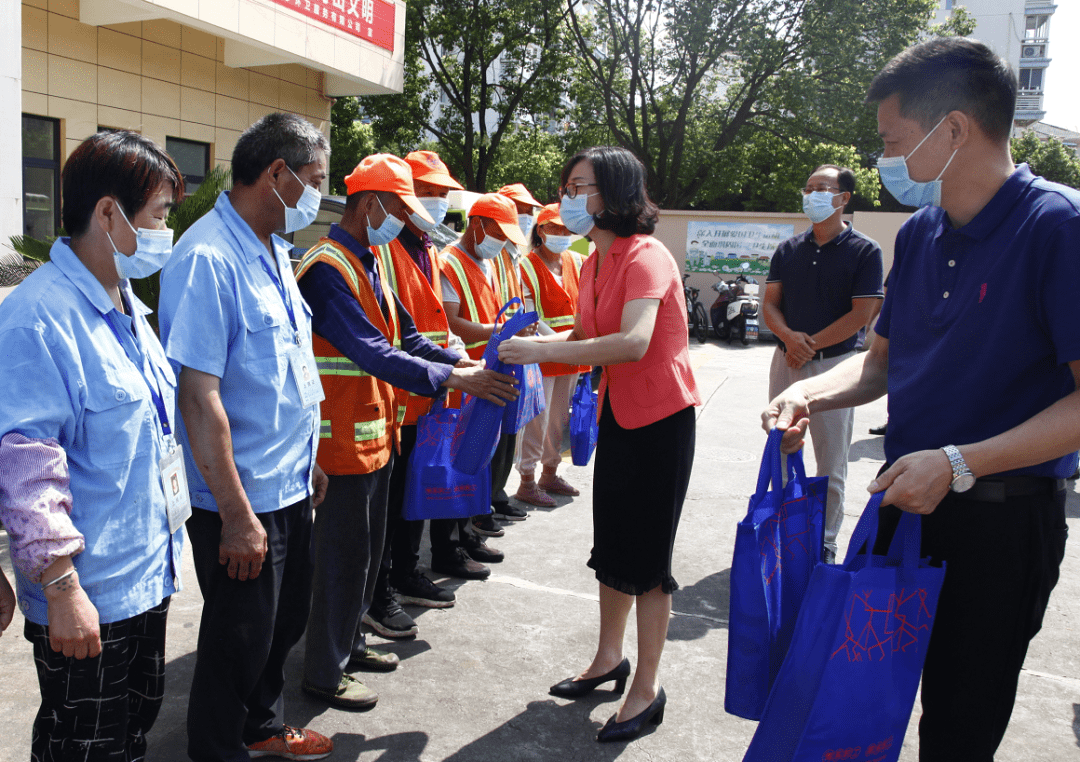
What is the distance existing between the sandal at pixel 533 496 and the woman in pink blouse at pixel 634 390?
2.87m

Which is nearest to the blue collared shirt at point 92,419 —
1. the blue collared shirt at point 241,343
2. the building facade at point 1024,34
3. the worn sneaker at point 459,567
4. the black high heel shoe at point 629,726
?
the blue collared shirt at point 241,343

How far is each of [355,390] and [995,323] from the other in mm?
2110

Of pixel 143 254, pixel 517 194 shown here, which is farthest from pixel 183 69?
pixel 143 254

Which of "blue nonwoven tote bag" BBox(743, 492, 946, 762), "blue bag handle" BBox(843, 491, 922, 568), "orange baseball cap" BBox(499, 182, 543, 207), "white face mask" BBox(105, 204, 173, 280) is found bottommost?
"blue nonwoven tote bag" BBox(743, 492, 946, 762)

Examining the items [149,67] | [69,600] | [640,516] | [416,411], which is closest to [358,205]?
[416,411]

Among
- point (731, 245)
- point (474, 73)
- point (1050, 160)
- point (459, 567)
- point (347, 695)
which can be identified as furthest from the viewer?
point (1050, 160)

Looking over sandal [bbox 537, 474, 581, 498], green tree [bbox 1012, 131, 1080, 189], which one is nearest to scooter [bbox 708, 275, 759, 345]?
sandal [bbox 537, 474, 581, 498]

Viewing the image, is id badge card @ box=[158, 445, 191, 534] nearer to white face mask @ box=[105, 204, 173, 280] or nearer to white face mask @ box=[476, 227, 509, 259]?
white face mask @ box=[105, 204, 173, 280]

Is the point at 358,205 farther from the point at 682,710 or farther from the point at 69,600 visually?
the point at 682,710

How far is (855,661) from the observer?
177cm

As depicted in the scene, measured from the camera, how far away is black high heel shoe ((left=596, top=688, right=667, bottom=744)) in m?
3.04

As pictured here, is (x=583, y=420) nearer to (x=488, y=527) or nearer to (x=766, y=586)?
(x=488, y=527)

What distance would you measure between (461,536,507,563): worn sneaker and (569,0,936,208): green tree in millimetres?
18280

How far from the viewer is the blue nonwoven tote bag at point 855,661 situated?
177 cm
